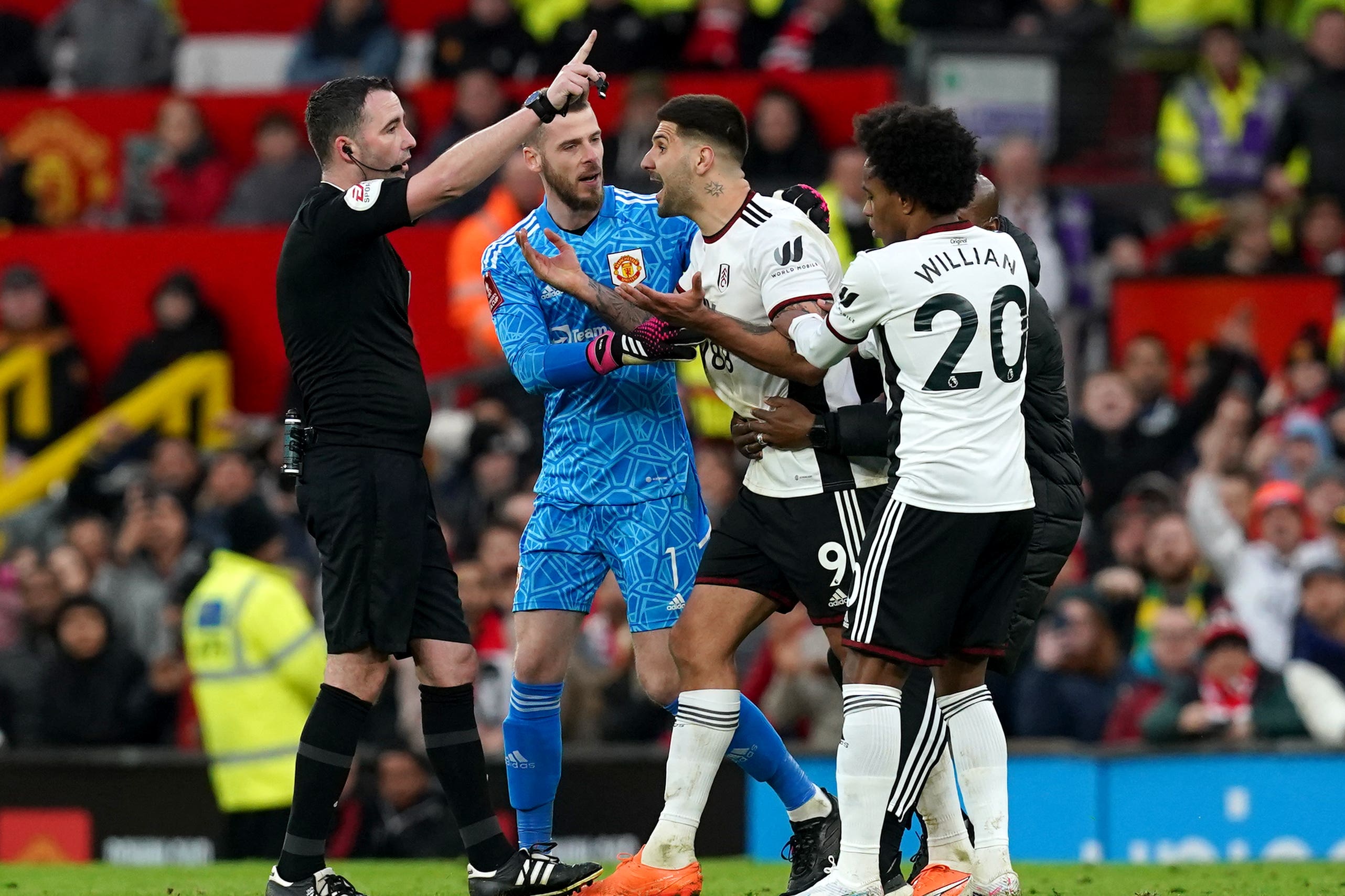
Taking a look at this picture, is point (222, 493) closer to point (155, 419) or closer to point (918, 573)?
point (155, 419)

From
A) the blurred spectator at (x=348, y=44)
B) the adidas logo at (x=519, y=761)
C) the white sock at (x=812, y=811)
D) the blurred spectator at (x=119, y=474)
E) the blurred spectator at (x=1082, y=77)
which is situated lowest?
the white sock at (x=812, y=811)

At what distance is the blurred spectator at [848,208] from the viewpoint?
41.8 feet

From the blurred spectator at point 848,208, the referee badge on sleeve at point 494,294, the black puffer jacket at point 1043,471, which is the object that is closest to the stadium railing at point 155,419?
the blurred spectator at point 848,208

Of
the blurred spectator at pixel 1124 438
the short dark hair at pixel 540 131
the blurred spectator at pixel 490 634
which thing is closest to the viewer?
the short dark hair at pixel 540 131

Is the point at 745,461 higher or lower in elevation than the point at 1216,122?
lower

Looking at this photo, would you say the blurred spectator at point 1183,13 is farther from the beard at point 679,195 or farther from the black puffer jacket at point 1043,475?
the beard at point 679,195

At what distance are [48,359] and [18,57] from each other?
4.20 m

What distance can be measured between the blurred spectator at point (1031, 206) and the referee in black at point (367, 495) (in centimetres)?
697

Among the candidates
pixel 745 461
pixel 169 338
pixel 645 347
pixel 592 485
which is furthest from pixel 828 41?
pixel 645 347

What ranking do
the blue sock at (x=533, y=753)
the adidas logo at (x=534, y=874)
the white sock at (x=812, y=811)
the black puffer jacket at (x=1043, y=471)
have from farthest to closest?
the blue sock at (x=533, y=753)
the white sock at (x=812, y=811)
the black puffer jacket at (x=1043, y=471)
the adidas logo at (x=534, y=874)

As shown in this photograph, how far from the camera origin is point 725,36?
15898 millimetres

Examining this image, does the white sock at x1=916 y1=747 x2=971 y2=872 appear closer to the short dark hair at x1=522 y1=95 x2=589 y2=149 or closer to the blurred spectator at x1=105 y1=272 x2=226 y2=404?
the short dark hair at x1=522 y1=95 x2=589 y2=149

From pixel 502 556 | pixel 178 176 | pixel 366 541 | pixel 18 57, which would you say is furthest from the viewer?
pixel 18 57

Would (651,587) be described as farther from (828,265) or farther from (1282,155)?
(1282,155)
